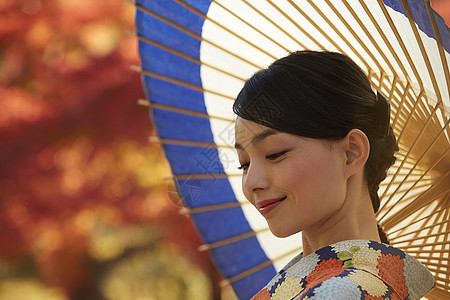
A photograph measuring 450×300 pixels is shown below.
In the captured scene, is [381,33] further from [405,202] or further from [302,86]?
[405,202]

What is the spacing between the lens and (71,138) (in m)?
5.18

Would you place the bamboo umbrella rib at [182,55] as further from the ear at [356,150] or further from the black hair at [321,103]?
the ear at [356,150]

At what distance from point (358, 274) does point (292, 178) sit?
0.81ft

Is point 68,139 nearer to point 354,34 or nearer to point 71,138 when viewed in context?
point 71,138

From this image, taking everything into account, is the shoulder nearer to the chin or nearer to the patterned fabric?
the patterned fabric

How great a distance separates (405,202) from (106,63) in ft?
13.3

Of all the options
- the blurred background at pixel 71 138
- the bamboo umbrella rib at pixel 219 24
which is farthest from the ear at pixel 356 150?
the blurred background at pixel 71 138

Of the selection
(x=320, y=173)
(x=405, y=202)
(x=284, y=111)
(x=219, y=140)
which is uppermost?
(x=219, y=140)

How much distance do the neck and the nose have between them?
0.17 meters

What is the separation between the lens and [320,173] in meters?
1.20

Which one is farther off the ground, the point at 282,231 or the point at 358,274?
the point at 282,231

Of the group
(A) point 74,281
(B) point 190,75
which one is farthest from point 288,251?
(A) point 74,281

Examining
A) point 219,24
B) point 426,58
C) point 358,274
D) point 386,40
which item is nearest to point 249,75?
point 219,24

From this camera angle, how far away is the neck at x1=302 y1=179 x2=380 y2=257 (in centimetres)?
126
